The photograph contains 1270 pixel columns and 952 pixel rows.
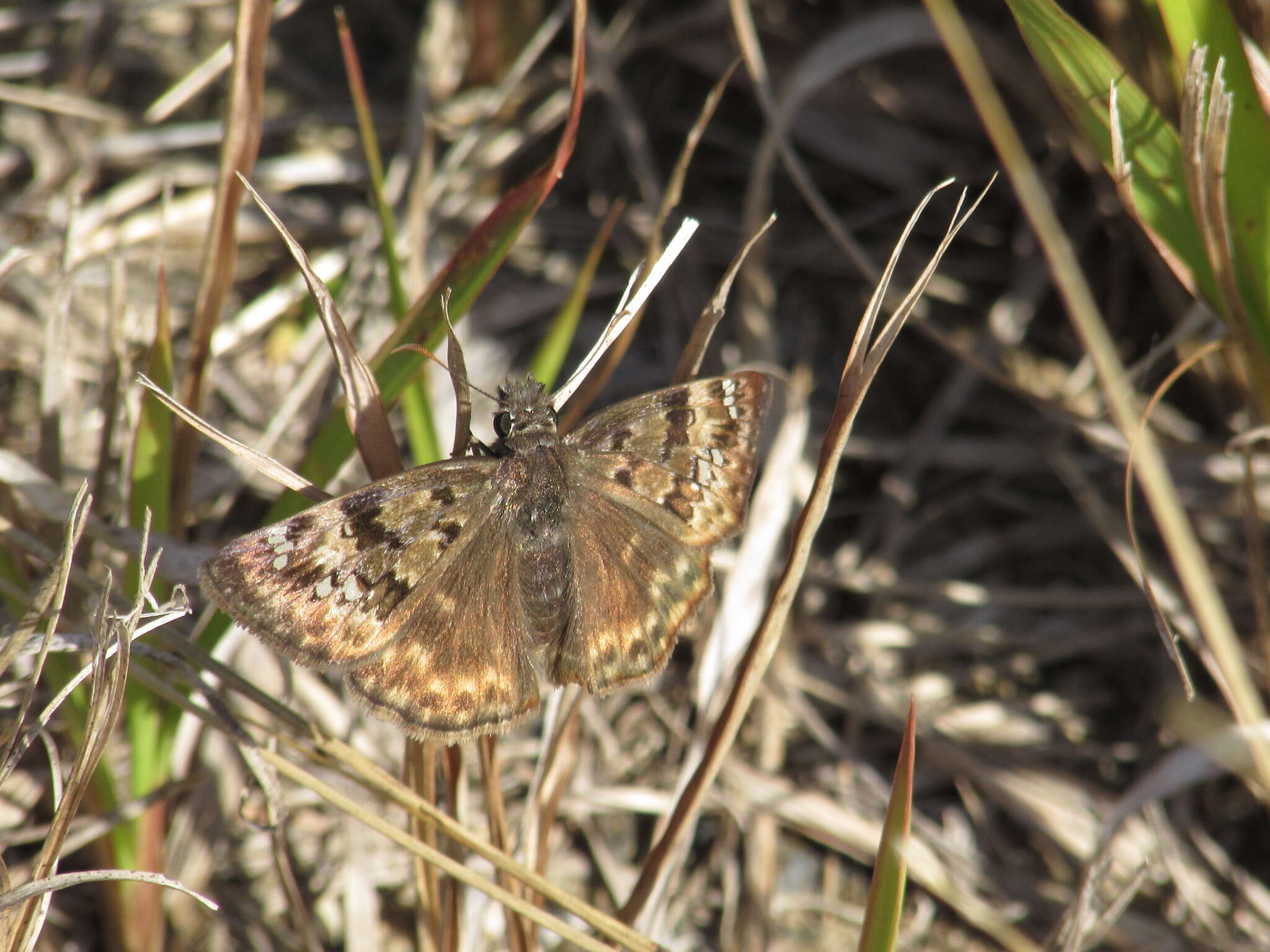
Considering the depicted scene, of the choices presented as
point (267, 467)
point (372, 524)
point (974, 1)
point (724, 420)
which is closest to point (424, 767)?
point (372, 524)

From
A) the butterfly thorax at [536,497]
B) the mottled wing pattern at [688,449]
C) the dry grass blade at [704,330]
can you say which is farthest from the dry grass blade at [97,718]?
the dry grass blade at [704,330]

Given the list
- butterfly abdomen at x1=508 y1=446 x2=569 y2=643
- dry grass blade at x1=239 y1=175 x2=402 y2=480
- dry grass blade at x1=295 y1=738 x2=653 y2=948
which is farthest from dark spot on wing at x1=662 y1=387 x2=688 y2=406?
dry grass blade at x1=295 y1=738 x2=653 y2=948

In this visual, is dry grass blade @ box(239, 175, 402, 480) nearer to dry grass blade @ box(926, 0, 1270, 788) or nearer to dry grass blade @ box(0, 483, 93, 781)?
dry grass blade @ box(0, 483, 93, 781)

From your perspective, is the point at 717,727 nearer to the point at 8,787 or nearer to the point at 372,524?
the point at 372,524

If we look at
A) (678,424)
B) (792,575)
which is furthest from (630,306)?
(792,575)

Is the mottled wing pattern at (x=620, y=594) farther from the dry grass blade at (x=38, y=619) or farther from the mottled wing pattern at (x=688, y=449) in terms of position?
the dry grass blade at (x=38, y=619)

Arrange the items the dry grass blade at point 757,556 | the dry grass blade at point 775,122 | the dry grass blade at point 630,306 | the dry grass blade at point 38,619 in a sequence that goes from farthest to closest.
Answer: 1. the dry grass blade at point 757,556
2. the dry grass blade at point 775,122
3. the dry grass blade at point 630,306
4. the dry grass blade at point 38,619
